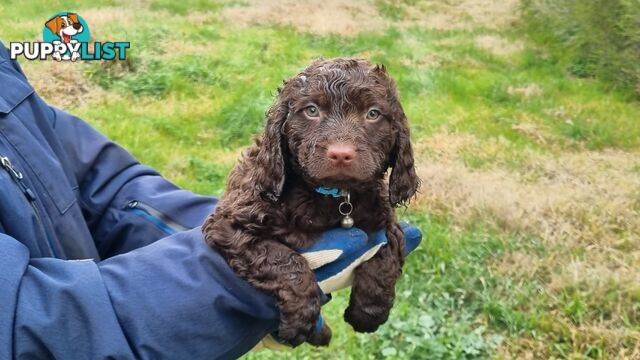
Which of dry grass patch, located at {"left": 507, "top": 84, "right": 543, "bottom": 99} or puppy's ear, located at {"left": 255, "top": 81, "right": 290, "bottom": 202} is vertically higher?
puppy's ear, located at {"left": 255, "top": 81, "right": 290, "bottom": 202}

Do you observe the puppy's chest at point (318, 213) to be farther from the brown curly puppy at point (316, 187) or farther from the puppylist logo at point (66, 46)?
the puppylist logo at point (66, 46)

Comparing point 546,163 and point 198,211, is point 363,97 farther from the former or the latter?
point 546,163

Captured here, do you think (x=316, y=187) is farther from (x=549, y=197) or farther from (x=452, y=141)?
(x=452, y=141)

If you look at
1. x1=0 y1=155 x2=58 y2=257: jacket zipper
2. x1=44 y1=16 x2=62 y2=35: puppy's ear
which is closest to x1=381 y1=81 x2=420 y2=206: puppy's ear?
x1=0 y1=155 x2=58 y2=257: jacket zipper

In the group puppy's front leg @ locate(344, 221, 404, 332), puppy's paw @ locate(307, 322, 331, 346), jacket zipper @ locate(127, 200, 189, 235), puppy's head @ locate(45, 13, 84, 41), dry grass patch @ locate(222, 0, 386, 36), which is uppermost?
jacket zipper @ locate(127, 200, 189, 235)

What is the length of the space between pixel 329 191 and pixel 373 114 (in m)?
0.35

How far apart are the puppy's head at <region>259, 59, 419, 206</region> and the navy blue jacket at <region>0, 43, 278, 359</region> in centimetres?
50

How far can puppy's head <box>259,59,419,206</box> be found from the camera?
A: 246cm

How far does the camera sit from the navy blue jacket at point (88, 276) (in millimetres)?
1985

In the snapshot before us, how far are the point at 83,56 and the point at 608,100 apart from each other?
30.5ft

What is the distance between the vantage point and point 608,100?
38.4 feet

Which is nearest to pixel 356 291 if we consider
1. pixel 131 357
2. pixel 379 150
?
pixel 379 150

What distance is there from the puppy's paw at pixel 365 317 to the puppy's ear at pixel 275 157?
0.61m

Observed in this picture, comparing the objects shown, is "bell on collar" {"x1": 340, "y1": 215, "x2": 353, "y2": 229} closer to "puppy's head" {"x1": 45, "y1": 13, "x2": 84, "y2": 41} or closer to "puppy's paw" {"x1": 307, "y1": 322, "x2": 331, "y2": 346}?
"puppy's paw" {"x1": 307, "y1": 322, "x2": 331, "y2": 346}
